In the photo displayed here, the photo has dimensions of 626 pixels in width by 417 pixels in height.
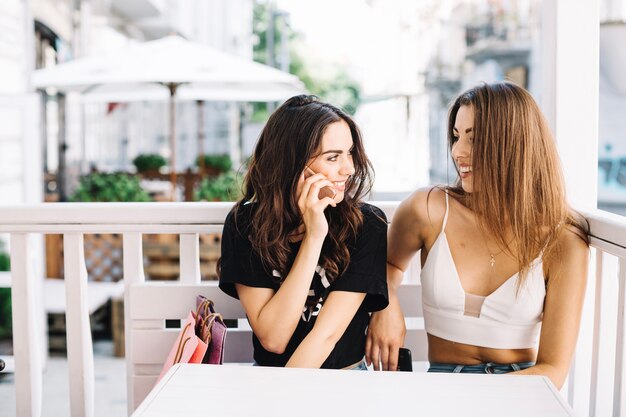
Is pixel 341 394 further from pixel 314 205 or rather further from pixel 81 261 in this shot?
pixel 81 261

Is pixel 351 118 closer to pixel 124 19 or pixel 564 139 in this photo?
pixel 564 139

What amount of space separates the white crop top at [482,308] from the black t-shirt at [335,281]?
0.53 ft

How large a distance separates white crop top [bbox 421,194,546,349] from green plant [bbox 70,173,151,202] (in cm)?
410

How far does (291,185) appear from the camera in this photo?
1885 millimetres

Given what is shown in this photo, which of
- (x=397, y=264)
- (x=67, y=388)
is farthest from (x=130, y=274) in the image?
(x=67, y=388)

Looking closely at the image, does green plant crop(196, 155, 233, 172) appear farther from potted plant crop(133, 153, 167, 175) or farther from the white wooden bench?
the white wooden bench

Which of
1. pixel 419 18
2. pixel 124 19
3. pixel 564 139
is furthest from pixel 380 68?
pixel 564 139

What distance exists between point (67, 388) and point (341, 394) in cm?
327

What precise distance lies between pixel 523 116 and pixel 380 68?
1154 inches

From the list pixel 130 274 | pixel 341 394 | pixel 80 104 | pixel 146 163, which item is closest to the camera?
pixel 341 394

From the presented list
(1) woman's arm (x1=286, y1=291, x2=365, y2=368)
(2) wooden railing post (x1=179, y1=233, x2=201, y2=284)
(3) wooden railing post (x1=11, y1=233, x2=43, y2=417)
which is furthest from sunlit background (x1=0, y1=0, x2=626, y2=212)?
(3) wooden railing post (x1=11, y1=233, x2=43, y2=417)

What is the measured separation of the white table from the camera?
121cm

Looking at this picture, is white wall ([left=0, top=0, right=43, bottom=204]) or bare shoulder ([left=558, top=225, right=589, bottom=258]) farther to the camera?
white wall ([left=0, top=0, right=43, bottom=204])

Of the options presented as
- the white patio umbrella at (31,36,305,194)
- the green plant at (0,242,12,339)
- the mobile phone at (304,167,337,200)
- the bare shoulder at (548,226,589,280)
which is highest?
the white patio umbrella at (31,36,305,194)
